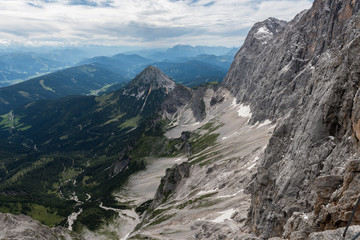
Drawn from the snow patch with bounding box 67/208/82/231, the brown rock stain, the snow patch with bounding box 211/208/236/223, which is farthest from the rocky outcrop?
the brown rock stain

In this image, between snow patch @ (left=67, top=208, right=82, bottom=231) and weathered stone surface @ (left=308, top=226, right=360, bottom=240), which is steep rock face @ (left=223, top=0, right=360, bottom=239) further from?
snow patch @ (left=67, top=208, right=82, bottom=231)

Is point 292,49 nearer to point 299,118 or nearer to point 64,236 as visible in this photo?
point 299,118

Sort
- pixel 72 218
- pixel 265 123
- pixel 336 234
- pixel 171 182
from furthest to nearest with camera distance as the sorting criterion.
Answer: pixel 72 218 → pixel 265 123 → pixel 171 182 → pixel 336 234

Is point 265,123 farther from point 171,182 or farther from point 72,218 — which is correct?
point 72,218

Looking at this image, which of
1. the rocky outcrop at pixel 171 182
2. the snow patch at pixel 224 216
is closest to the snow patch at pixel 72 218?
the rocky outcrop at pixel 171 182

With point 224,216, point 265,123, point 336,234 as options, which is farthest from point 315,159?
point 265,123

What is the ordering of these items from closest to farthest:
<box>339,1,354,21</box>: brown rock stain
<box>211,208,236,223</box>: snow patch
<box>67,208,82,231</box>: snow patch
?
<box>211,208,236,223</box>: snow patch < <box>339,1,354,21</box>: brown rock stain < <box>67,208,82,231</box>: snow patch

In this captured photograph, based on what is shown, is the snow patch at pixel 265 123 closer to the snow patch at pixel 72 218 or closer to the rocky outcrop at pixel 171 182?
the rocky outcrop at pixel 171 182

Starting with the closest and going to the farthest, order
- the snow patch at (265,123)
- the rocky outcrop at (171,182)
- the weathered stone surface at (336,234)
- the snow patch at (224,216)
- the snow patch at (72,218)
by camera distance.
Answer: the weathered stone surface at (336,234) → the snow patch at (224,216) → the rocky outcrop at (171,182) → the snow patch at (265,123) → the snow patch at (72,218)

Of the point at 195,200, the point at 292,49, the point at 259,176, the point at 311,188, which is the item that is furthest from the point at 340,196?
the point at 292,49

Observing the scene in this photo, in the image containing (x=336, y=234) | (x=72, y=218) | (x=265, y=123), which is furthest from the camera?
(x=72, y=218)

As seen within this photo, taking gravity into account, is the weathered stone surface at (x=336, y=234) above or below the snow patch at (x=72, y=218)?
above
